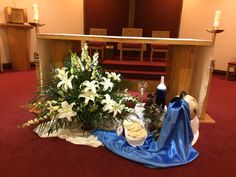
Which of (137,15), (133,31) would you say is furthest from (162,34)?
(137,15)

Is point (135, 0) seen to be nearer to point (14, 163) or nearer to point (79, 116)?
point (79, 116)

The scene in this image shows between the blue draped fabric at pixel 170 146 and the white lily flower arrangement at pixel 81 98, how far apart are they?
1.11 feet

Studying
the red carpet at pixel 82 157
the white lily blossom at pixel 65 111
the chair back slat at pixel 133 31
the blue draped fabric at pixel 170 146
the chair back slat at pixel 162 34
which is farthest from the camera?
the chair back slat at pixel 162 34

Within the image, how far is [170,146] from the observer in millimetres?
1870

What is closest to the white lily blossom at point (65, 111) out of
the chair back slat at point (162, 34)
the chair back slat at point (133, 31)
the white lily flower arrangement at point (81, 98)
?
the white lily flower arrangement at point (81, 98)

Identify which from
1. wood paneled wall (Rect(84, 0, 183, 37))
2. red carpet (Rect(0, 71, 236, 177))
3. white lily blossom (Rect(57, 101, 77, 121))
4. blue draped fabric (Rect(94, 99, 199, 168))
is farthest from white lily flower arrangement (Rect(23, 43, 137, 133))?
wood paneled wall (Rect(84, 0, 183, 37))

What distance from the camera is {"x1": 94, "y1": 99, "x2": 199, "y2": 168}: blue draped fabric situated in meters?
1.76

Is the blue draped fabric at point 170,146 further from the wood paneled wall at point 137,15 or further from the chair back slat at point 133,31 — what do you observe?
the wood paneled wall at point 137,15

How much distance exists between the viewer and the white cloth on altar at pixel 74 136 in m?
2.00

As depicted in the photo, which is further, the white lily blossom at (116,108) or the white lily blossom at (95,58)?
the white lily blossom at (95,58)

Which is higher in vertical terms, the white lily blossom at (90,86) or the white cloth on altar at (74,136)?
the white lily blossom at (90,86)

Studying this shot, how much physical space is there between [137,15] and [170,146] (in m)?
5.13

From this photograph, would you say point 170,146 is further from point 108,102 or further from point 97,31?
point 97,31

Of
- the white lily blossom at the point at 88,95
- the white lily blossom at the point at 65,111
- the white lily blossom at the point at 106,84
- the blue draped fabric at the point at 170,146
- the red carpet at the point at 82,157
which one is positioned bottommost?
the red carpet at the point at 82,157
